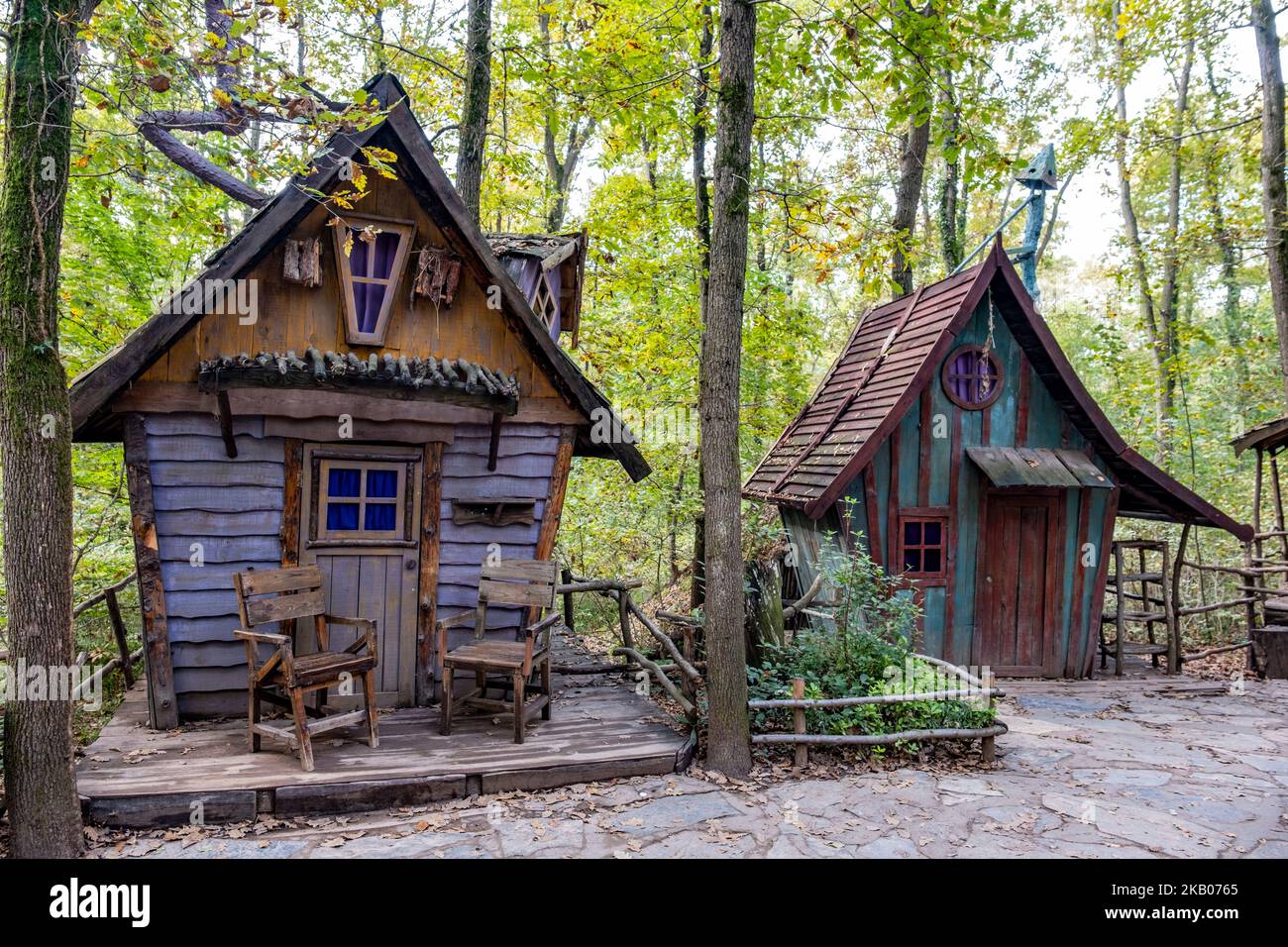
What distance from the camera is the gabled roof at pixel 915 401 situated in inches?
374

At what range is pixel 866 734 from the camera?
6457mm

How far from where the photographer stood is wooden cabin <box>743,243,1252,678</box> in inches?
386

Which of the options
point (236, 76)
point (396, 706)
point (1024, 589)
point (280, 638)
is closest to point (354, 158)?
point (236, 76)

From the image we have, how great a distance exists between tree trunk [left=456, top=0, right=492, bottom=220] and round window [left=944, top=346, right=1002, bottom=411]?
6.63 metres

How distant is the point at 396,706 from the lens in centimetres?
684

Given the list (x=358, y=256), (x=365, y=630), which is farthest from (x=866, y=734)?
(x=358, y=256)

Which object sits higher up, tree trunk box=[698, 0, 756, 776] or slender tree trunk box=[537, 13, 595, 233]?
slender tree trunk box=[537, 13, 595, 233]

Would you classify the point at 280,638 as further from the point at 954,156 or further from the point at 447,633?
the point at 954,156

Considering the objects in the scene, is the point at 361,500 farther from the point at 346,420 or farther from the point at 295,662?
the point at 295,662

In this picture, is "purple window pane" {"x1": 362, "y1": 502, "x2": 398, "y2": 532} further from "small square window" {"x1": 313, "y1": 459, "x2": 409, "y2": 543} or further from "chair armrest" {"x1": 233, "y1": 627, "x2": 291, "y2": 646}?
"chair armrest" {"x1": 233, "y1": 627, "x2": 291, "y2": 646}

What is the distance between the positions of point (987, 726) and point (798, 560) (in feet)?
14.8

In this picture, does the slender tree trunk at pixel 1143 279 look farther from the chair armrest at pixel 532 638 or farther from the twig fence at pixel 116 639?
the twig fence at pixel 116 639

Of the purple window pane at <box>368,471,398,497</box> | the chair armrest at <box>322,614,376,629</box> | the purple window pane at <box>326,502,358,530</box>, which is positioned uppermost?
the purple window pane at <box>368,471,398,497</box>

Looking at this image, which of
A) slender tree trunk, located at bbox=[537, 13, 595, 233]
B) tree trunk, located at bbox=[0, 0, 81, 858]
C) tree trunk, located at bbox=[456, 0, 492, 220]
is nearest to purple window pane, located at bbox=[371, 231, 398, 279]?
tree trunk, located at bbox=[0, 0, 81, 858]
